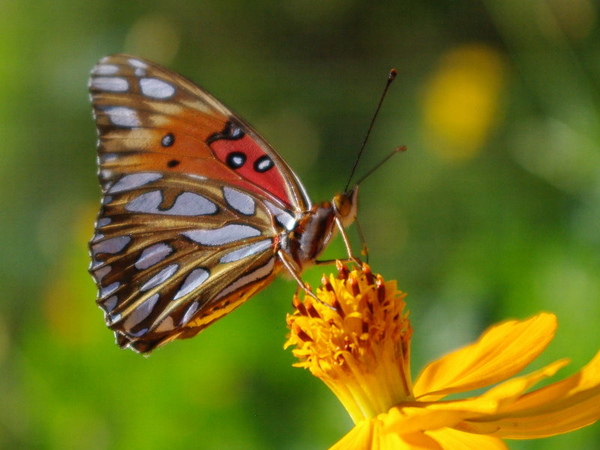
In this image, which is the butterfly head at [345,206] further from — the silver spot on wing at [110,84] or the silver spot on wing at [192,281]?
the silver spot on wing at [110,84]

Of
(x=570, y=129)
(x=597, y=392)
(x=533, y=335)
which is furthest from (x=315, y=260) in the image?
(x=570, y=129)

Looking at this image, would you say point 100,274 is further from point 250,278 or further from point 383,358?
Answer: point 383,358

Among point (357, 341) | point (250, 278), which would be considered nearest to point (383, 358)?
point (357, 341)

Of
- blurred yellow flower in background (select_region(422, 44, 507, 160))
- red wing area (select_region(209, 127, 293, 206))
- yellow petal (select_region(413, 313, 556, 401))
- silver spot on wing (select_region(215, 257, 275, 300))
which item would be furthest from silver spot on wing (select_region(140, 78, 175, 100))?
blurred yellow flower in background (select_region(422, 44, 507, 160))

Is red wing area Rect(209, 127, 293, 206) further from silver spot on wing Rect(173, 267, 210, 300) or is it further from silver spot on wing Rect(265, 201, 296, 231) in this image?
silver spot on wing Rect(173, 267, 210, 300)

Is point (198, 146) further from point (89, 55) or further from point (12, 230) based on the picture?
point (89, 55)

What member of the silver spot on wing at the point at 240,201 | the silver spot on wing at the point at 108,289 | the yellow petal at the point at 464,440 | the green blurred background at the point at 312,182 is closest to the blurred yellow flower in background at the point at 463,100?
the green blurred background at the point at 312,182
